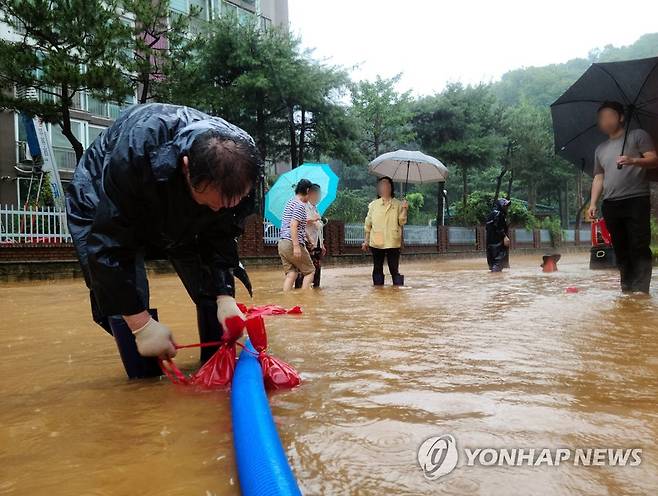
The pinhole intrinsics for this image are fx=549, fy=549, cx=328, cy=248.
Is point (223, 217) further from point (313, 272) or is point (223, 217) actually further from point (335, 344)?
point (313, 272)

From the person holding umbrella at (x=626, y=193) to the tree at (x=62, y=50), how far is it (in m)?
11.5

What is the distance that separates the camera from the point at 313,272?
7207 millimetres

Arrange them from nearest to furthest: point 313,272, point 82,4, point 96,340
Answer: point 96,340 < point 313,272 < point 82,4

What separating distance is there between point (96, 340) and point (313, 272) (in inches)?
153

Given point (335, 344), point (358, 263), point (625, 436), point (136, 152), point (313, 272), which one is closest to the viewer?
point (625, 436)

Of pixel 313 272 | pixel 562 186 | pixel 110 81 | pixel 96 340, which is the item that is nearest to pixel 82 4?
pixel 110 81

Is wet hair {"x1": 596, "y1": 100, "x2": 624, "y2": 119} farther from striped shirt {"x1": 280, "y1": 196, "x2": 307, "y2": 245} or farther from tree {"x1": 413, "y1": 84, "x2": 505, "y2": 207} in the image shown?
tree {"x1": 413, "y1": 84, "x2": 505, "y2": 207}

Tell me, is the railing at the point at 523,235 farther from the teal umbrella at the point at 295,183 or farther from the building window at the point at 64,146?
the building window at the point at 64,146

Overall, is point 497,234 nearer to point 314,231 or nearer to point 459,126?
point 314,231

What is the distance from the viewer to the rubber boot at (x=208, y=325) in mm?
2631

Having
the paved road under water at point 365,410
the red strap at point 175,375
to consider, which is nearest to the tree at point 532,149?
the paved road under water at point 365,410

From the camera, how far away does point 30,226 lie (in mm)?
11758

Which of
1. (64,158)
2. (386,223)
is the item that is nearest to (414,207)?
(64,158)

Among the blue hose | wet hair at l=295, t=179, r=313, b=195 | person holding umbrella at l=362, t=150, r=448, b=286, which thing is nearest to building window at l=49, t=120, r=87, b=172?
wet hair at l=295, t=179, r=313, b=195
